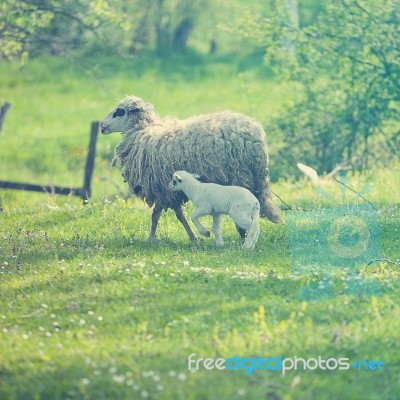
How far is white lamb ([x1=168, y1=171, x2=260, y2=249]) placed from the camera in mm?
10023

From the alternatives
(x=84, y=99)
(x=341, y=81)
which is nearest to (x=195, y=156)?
(x=341, y=81)

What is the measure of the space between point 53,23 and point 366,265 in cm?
2356

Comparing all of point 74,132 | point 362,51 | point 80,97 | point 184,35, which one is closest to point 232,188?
point 362,51

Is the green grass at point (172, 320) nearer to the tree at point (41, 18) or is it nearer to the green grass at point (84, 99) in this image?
the tree at point (41, 18)

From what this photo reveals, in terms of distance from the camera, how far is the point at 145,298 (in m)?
8.69

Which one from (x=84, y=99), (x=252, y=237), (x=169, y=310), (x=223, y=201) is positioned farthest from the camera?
(x=84, y=99)

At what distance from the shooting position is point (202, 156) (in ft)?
34.9

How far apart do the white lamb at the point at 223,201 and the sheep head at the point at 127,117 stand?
4.55 ft

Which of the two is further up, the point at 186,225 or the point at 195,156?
the point at 195,156

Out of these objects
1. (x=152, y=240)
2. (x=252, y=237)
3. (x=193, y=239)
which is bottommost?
(x=152, y=240)

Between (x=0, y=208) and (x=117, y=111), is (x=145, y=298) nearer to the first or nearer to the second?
(x=117, y=111)

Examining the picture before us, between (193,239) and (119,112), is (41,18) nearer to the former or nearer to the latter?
(119,112)

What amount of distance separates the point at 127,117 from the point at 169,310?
3800mm

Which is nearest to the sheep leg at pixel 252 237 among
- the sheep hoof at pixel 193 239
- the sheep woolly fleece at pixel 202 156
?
the sheep woolly fleece at pixel 202 156
